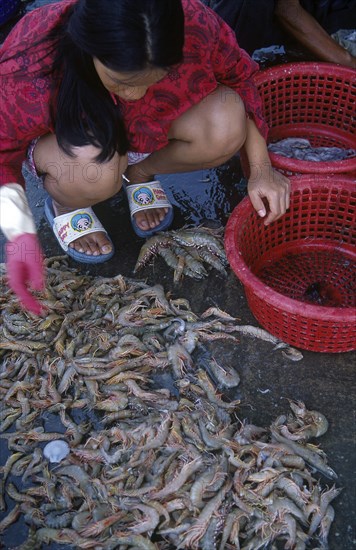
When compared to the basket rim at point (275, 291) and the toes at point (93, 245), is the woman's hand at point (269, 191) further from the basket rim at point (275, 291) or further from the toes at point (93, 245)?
the toes at point (93, 245)

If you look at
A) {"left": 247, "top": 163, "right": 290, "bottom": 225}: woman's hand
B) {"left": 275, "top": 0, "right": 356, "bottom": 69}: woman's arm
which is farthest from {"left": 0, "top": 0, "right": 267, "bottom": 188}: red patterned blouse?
{"left": 275, "top": 0, "right": 356, "bottom": 69}: woman's arm

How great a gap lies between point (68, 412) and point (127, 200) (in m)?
1.55

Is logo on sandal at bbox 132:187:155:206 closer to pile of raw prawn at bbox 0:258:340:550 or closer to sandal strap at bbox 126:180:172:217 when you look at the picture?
sandal strap at bbox 126:180:172:217

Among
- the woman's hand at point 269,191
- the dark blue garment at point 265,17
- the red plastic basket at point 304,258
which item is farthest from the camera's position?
the dark blue garment at point 265,17

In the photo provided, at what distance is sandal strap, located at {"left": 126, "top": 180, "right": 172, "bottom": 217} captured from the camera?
3.44 metres

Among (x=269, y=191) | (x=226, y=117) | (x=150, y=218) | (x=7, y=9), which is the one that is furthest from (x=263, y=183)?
(x=7, y=9)

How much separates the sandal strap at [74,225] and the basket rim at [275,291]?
38.9 inches

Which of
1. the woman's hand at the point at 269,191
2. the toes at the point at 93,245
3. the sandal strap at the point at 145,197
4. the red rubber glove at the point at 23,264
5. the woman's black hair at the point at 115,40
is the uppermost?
the woman's black hair at the point at 115,40

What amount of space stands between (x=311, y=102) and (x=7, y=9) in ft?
10.4

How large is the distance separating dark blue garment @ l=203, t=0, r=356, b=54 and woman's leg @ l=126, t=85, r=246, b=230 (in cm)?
122

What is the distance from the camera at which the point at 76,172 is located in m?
2.75

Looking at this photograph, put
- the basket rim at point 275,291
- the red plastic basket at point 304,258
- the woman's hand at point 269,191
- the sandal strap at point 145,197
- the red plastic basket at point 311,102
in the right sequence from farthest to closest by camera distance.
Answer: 1. the red plastic basket at point 311,102
2. the sandal strap at point 145,197
3. the woman's hand at point 269,191
4. the red plastic basket at point 304,258
5. the basket rim at point 275,291

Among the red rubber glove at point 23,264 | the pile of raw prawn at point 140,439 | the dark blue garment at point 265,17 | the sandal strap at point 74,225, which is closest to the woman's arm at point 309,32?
the dark blue garment at point 265,17

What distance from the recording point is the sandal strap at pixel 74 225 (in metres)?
3.33
